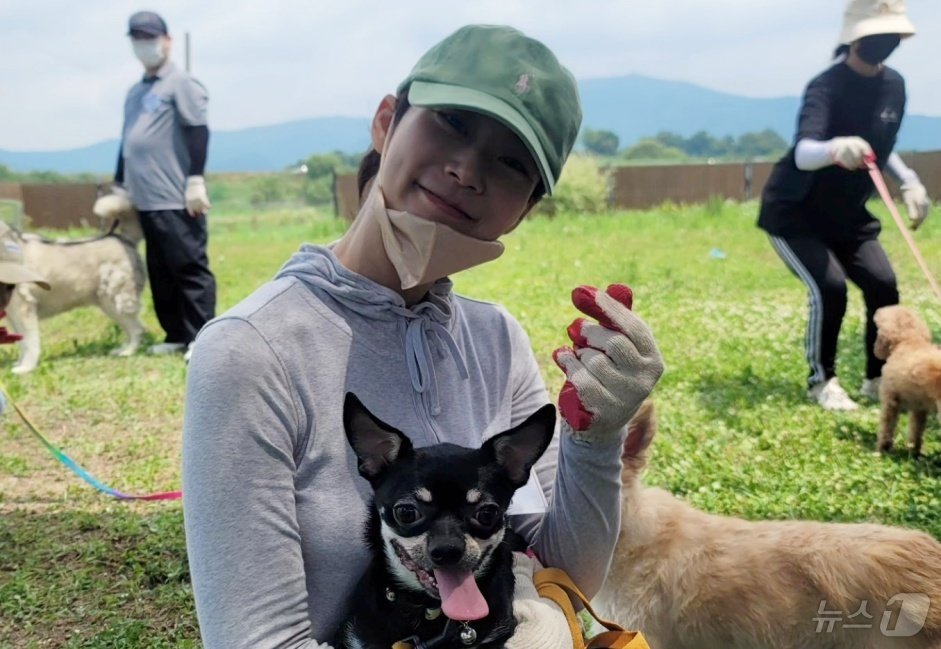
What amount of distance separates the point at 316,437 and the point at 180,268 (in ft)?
23.0

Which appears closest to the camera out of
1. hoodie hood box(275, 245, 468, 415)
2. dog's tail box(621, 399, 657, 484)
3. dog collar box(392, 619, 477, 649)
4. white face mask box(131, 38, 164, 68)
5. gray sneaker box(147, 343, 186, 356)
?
dog collar box(392, 619, 477, 649)

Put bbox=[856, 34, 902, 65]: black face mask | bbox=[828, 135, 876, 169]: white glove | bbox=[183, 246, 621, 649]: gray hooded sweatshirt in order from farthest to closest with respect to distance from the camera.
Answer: bbox=[856, 34, 902, 65]: black face mask < bbox=[828, 135, 876, 169]: white glove < bbox=[183, 246, 621, 649]: gray hooded sweatshirt

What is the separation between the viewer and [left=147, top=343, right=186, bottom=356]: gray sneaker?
832 cm

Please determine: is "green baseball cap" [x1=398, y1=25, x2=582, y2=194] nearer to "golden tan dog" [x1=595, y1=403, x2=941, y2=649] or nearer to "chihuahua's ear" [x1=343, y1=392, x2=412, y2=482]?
"chihuahua's ear" [x1=343, y1=392, x2=412, y2=482]

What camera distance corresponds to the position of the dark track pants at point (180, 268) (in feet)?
26.3

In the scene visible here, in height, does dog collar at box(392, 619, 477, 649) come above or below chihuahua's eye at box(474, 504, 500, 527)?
below

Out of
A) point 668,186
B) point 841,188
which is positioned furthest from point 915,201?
point 668,186

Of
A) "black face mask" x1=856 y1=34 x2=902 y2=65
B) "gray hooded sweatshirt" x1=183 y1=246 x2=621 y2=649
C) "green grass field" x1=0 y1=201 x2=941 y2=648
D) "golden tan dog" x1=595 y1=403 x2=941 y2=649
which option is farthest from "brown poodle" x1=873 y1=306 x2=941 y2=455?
"gray hooded sweatshirt" x1=183 y1=246 x2=621 y2=649

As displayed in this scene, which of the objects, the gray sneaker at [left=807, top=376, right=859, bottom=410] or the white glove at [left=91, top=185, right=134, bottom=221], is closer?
the gray sneaker at [left=807, top=376, right=859, bottom=410]

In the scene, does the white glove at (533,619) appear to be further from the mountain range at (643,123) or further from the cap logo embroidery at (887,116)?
the mountain range at (643,123)

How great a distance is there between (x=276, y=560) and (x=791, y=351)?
6811 mm

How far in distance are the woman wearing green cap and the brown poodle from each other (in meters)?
3.84

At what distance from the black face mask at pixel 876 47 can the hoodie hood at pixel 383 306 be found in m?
4.93

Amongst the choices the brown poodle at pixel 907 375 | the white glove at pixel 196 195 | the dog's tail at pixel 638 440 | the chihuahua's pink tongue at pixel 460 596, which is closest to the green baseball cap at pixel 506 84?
the chihuahua's pink tongue at pixel 460 596
